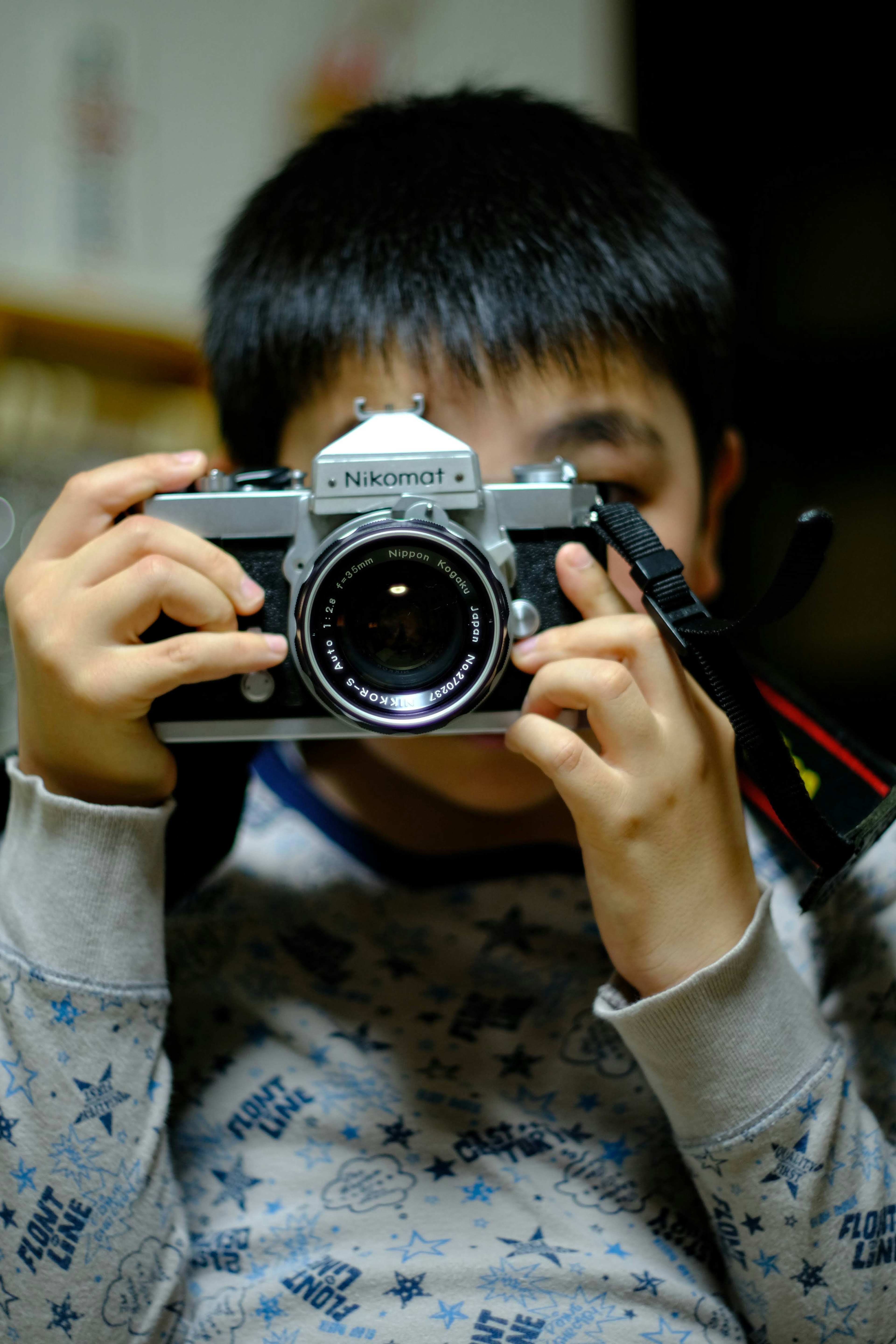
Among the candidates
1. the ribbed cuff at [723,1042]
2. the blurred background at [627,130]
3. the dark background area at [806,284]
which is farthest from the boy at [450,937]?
the dark background area at [806,284]

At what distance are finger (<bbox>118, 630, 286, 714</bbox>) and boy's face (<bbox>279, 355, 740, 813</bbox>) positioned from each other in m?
0.17

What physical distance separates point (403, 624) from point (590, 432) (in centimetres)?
19

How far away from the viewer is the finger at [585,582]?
0.50m

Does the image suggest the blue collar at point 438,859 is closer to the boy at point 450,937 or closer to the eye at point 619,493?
the boy at point 450,937

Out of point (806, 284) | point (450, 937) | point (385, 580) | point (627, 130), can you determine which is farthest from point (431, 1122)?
point (806, 284)

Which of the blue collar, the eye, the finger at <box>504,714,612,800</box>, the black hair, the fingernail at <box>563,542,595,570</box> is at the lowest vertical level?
the blue collar

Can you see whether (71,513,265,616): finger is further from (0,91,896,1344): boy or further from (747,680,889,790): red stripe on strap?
(747,680,889,790): red stripe on strap

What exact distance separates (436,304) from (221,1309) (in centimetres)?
59

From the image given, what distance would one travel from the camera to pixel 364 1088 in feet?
1.90

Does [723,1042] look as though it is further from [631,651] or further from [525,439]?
[525,439]

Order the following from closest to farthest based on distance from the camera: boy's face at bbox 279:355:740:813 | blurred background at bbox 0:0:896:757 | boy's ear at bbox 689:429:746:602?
boy's face at bbox 279:355:740:813 < boy's ear at bbox 689:429:746:602 < blurred background at bbox 0:0:896:757

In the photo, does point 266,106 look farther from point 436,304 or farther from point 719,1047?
point 719,1047

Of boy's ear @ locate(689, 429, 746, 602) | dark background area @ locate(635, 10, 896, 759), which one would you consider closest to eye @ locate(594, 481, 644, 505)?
boy's ear @ locate(689, 429, 746, 602)

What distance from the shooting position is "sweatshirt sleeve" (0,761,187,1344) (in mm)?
469
